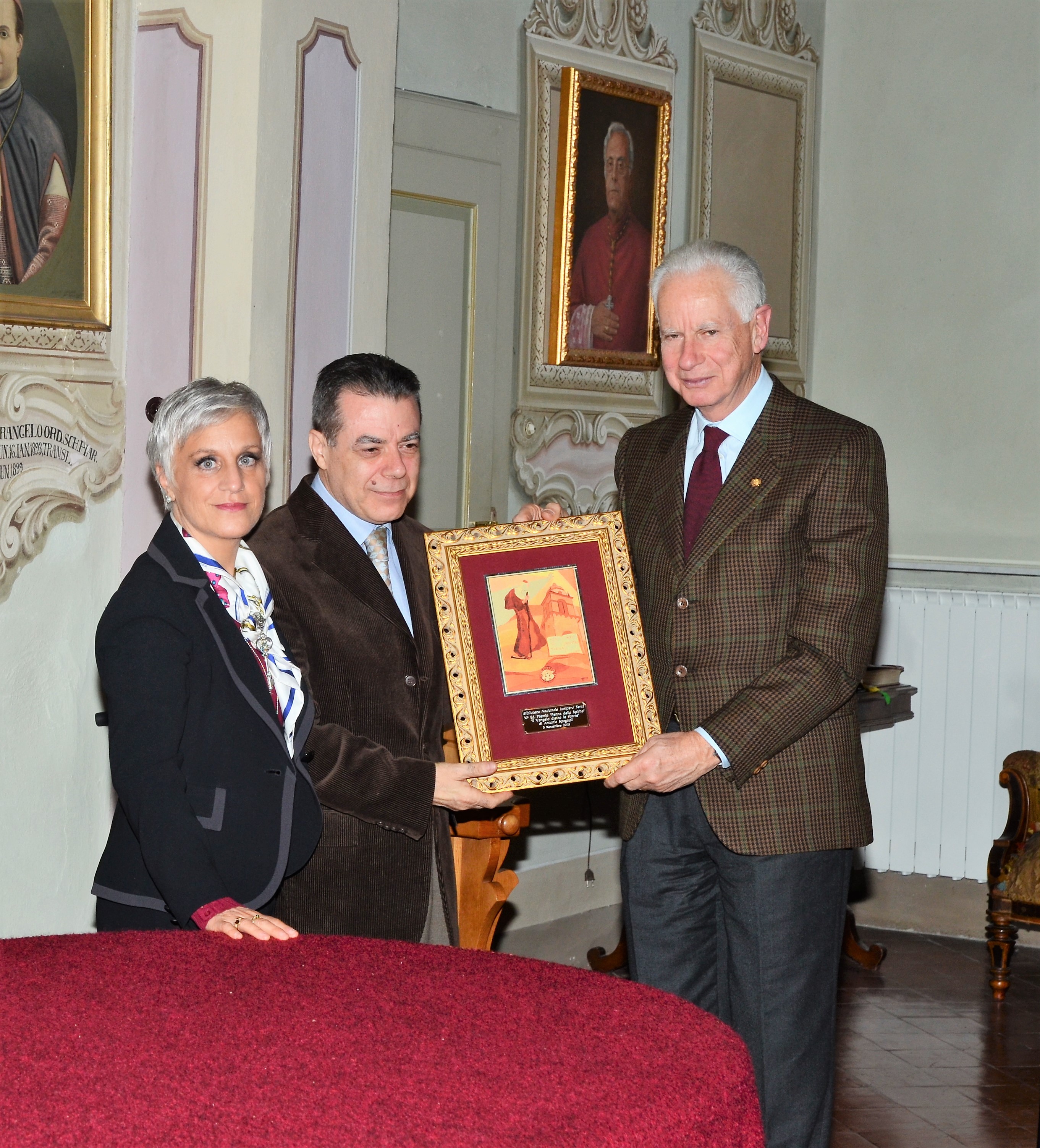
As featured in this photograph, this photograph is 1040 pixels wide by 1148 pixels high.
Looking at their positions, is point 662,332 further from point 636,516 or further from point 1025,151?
point 1025,151

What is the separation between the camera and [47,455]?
399 centimetres

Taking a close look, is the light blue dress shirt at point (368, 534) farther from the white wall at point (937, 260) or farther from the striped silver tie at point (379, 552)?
the white wall at point (937, 260)

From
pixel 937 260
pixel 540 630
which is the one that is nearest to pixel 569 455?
pixel 937 260

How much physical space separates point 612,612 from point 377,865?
0.69 meters

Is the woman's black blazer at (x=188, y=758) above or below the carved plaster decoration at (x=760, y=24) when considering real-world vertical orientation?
below

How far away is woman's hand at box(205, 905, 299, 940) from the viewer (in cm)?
206

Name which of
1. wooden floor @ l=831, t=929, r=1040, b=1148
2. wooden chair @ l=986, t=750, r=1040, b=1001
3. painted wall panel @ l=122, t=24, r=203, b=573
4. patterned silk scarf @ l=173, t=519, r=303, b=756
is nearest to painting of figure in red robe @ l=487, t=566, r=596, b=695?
patterned silk scarf @ l=173, t=519, r=303, b=756

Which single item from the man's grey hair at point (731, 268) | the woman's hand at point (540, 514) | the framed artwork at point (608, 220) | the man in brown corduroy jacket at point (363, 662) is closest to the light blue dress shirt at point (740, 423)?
the man's grey hair at point (731, 268)

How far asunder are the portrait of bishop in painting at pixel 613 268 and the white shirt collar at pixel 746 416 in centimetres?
311

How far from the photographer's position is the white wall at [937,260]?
664 centimetres

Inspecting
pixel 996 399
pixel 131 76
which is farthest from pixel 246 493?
pixel 996 399

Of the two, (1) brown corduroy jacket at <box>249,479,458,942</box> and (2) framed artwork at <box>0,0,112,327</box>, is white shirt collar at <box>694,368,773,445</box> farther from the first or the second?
(2) framed artwork at <box>0,0,112,327</box>

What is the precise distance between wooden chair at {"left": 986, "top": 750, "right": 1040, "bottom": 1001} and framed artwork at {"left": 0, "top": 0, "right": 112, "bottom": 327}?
3872 mm

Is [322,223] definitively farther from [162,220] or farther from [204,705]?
[204,705]
